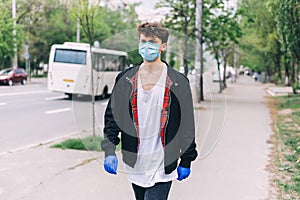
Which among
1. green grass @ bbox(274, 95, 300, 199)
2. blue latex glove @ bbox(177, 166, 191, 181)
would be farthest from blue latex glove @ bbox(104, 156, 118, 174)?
green grass @ bbox(274, 95, 300, 199)

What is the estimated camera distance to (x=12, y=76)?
36469 mm

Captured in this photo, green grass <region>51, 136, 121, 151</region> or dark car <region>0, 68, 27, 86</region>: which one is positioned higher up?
dark car <region>0, 68, 27, 86</region>

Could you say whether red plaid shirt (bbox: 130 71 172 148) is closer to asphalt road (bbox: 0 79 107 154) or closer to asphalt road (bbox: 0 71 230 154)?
asphalt road (bbox: 0 71 230 154)

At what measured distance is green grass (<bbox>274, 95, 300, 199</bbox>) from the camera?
6.52 m

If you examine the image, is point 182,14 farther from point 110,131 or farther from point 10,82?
point 10,82

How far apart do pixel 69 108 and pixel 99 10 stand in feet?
31.4

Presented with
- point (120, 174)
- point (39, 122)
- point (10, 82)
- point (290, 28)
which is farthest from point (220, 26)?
point (10, 82)

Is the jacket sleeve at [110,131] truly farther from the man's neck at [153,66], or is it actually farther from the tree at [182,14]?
the tree at [182,14]

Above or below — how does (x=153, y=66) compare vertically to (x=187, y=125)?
above

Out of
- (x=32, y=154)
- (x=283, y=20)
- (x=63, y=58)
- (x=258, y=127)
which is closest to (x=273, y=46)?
(x=283, y=20)

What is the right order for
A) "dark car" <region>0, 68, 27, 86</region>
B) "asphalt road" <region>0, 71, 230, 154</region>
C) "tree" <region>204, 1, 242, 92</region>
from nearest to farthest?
1. "asphalt road" <region>0, 71, 230, 154</region>
2. "tree" <region>204, 1, 242, 92</region>
3. "dark car" <region>0, 68, 27, 86</region>

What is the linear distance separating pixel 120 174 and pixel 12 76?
104ft

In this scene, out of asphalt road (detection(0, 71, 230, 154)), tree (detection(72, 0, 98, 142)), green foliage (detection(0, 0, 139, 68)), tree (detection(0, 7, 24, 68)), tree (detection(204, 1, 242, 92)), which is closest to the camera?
asphalt road (detection(0, 71, 230, 154))

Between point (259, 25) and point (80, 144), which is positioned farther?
point (259, 25)
